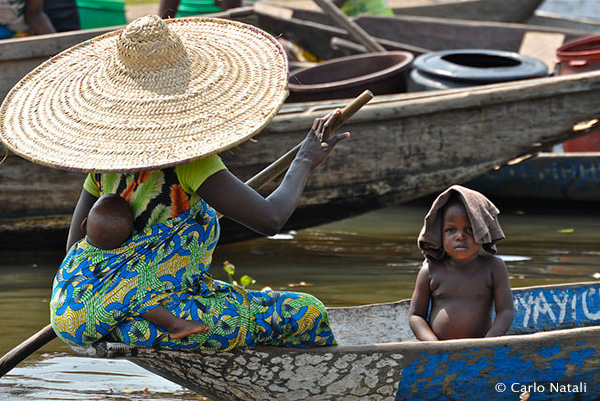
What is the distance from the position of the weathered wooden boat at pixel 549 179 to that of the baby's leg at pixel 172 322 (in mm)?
4082

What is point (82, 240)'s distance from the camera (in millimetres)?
3133

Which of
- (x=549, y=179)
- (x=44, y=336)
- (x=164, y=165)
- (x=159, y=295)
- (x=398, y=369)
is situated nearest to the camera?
(x=164, y=165)

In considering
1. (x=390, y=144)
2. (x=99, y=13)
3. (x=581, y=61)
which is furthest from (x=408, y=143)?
(x=99, y=13)

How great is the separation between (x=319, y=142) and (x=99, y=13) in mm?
5229

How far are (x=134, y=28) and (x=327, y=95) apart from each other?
3357 millimetres

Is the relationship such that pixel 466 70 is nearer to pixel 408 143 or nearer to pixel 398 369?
pixel 408 143

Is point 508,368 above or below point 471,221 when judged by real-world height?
below

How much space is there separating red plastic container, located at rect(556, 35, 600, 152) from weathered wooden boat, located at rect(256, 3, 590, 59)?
4.38 feet

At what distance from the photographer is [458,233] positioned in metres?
3.69

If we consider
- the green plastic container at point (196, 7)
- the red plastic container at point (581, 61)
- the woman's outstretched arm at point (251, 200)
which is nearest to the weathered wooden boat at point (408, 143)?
the red plastic container at point (581, 61)

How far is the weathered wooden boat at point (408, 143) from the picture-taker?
549 centimetres

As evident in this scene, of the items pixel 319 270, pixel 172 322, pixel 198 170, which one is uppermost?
pixel 198 170

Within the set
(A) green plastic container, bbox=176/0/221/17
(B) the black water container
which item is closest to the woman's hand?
(B) the black water container

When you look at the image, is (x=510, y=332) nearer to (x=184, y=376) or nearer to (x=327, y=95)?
(x=184, y=376)
